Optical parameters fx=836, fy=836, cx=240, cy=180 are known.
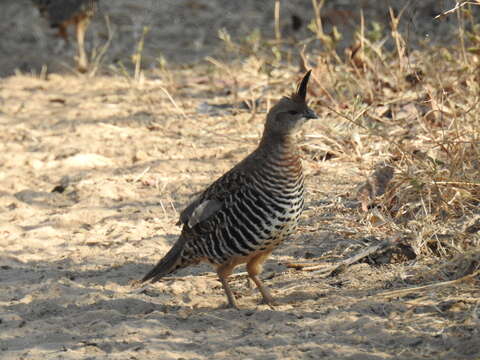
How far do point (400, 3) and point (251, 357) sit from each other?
671 centimetres

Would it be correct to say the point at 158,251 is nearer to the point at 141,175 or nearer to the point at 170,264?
the point at 170,264

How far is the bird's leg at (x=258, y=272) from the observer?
423cm

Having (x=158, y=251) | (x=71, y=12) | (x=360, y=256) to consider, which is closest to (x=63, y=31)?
(x=71, y=12)

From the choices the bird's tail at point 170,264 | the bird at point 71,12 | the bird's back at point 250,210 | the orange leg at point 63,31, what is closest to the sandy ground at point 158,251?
the bird's tail at point 170,264

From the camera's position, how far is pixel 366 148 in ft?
19.5

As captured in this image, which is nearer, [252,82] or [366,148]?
[366,148]

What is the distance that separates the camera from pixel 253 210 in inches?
159

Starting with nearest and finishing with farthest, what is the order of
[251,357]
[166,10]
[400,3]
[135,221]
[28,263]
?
[251,357] → [28,263] → [135,221] → [400,3] → [166,10]

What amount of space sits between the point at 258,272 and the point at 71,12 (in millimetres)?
5005

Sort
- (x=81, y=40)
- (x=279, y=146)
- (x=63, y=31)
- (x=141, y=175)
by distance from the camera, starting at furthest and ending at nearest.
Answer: (x=63, y=31)
(x=81, y=40)
(x=141, y=175)
(x=279, y=146)

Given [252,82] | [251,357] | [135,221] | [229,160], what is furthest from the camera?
[252,82]

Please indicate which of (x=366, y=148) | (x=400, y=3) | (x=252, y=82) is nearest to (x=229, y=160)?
(x=366, y=148)

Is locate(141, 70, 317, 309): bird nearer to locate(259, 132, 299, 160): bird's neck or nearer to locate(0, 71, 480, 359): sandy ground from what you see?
locate(259, 132, 299, 160): bird's neck

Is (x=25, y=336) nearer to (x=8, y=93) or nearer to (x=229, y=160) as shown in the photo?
(x=229, y=160)
